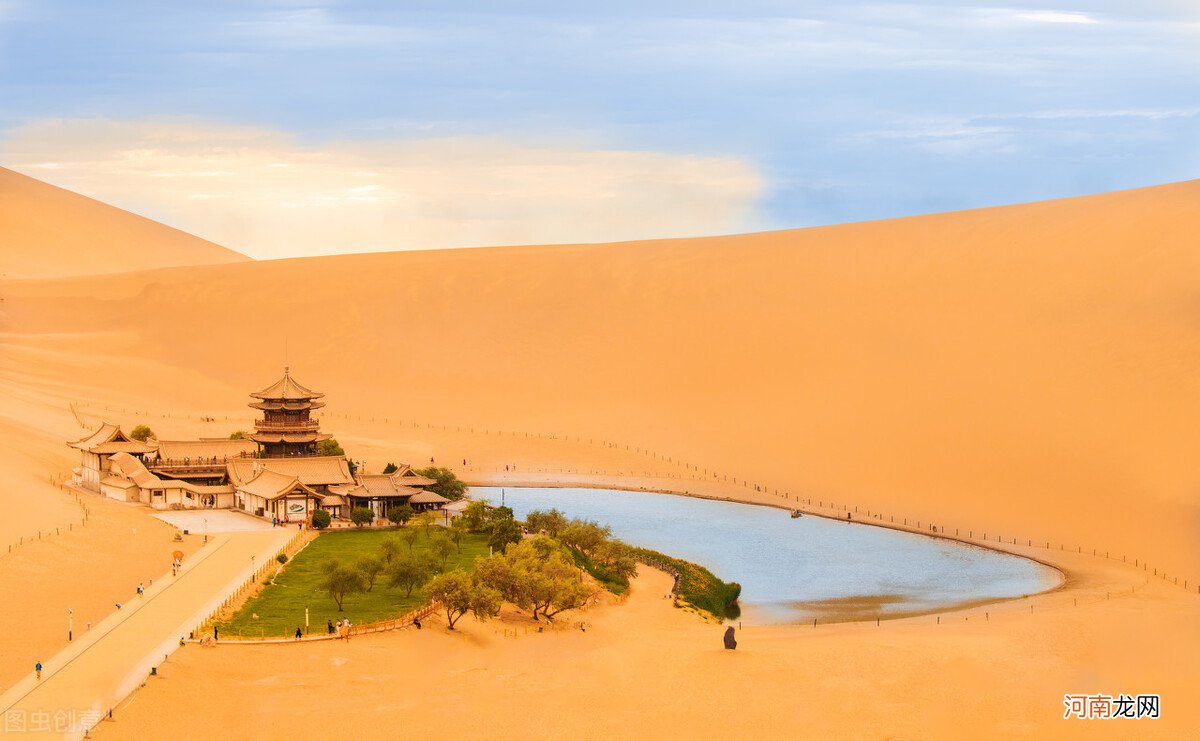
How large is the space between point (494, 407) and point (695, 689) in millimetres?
48247

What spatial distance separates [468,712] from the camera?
28.3 meters

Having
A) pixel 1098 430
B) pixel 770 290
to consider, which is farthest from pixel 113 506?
pixel 770 290

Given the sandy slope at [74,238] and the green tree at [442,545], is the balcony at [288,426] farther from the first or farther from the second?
the sandy slope at [74,238]

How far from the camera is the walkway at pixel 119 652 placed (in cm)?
2636

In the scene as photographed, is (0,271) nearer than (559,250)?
No

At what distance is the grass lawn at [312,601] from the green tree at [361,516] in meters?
5.45

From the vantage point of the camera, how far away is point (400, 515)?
166 feet

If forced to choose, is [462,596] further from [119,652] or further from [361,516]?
[361,516]

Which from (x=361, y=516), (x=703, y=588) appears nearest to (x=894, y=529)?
(x=703, y=588)

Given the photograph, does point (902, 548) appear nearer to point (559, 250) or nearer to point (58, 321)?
point (559, 250)

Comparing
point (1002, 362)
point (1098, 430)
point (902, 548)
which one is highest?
point (1002, 362)

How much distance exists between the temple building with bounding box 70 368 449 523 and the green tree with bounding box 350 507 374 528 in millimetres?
709

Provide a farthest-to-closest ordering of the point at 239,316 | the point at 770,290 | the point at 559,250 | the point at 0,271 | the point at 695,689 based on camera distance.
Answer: the point at 0,271
the point at 559,250
the point at 239,316
the point at 770,290
the point at 695,689

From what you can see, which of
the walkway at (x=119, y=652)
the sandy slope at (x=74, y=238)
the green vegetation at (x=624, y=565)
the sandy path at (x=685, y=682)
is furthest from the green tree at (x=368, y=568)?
the sandy slope at (x=74, y=238)
